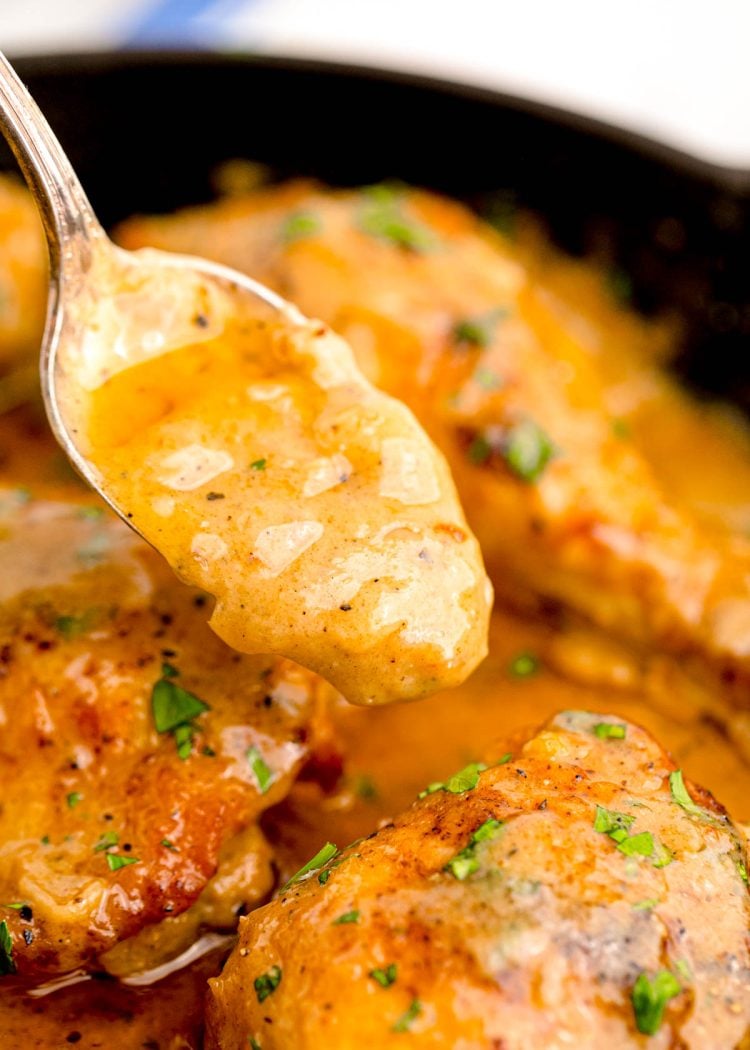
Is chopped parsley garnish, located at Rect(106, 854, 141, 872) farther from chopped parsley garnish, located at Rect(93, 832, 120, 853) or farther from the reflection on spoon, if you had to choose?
the reflection on spoon

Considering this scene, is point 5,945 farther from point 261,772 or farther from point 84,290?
point 84,290

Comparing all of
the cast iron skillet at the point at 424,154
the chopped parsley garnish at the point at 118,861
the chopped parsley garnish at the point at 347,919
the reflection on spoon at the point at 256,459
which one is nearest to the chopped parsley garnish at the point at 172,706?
the chopped parsley garnish at the point at 118,861

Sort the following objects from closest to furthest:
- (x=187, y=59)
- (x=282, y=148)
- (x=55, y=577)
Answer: (x=55, y=577), (x=187, y=59), (x=282, y=148)

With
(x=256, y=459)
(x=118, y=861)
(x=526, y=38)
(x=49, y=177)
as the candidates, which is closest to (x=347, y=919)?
(x=118, y=861)

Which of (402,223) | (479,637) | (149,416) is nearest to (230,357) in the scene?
(149,416)

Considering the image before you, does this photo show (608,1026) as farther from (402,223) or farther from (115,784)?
(402,223)

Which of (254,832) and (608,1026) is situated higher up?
(608,1026)

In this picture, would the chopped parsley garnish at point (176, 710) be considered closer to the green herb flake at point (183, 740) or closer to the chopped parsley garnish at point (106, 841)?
the green herb flake at point (183, 740)
